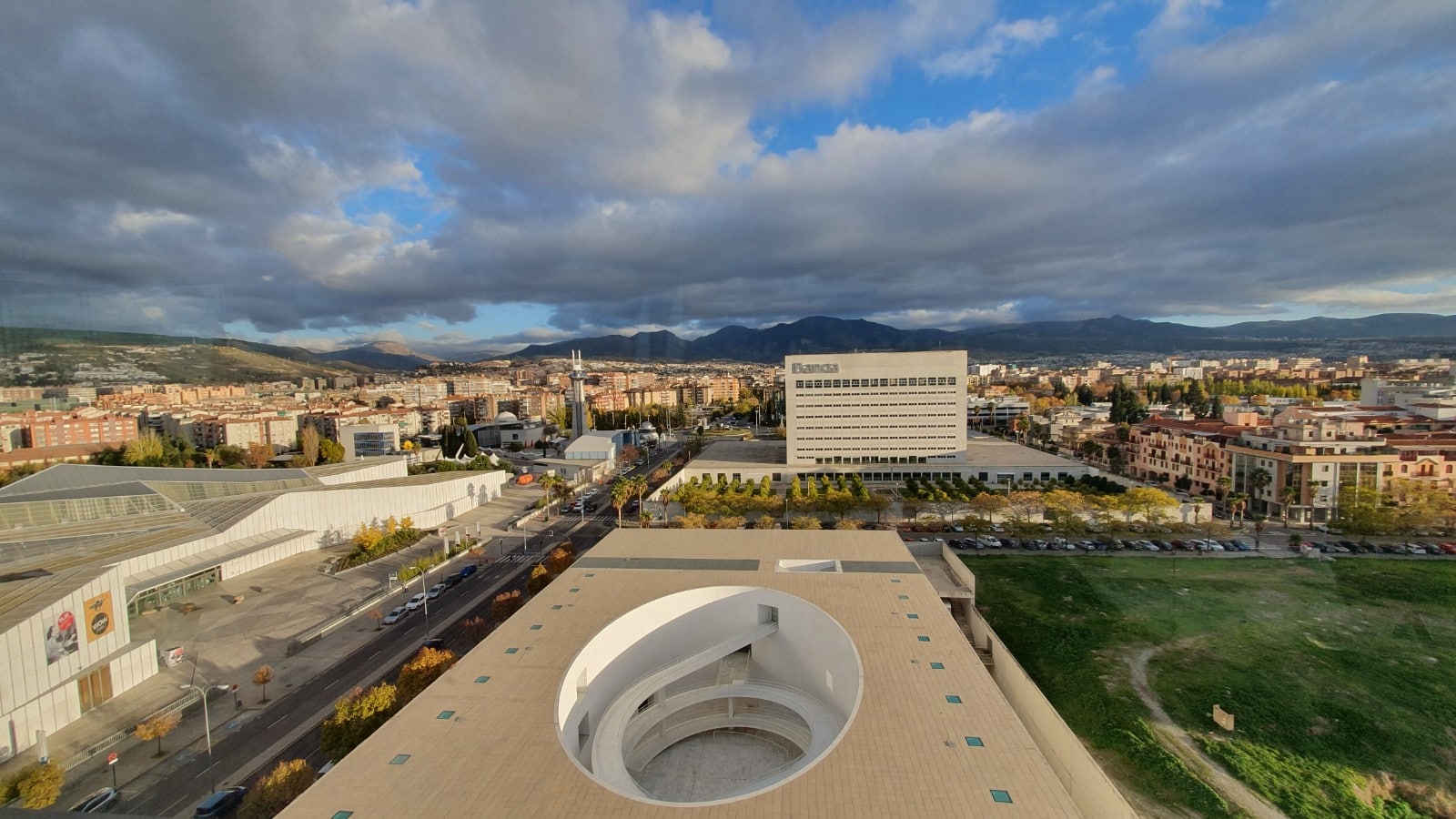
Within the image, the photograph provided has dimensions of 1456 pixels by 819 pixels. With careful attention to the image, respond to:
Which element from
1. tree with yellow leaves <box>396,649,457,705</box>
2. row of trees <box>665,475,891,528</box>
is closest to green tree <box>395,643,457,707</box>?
tree with yellow leaves <box>396,649,457,705</box>

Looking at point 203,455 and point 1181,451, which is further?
point 203,455

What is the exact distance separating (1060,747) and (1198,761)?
4201mm

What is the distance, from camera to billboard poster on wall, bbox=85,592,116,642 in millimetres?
12148

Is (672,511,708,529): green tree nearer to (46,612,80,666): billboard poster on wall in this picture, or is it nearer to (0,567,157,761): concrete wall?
(0,567,157,761): concrete wall

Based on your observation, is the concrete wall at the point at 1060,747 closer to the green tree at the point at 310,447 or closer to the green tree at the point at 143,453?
the green tree at the point at 310,447

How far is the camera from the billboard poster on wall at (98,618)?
1215cm

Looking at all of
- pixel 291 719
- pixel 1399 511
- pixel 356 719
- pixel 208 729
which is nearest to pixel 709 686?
pixel 356 719

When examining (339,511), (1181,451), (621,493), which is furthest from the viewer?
(1181,451)

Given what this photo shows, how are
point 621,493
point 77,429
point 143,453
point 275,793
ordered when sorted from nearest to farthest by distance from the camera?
1. point 275,793
2. point 621,493
3. point 143,453
4. point 77,429

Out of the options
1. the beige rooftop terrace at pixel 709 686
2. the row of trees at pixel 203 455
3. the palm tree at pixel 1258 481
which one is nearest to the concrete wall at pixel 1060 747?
the beige rooftop terrace at pixel 709 686

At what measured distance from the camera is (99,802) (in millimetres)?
9477

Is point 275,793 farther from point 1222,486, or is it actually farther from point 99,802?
point 1222,486

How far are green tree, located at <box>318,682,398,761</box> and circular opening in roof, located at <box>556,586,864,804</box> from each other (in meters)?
3.81

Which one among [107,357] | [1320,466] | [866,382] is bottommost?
[1320,466]
